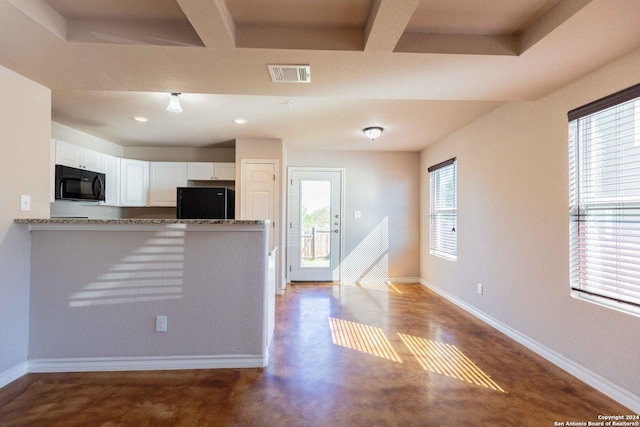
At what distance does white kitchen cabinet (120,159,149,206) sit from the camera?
14.8ft

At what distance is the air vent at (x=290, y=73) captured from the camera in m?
2.10

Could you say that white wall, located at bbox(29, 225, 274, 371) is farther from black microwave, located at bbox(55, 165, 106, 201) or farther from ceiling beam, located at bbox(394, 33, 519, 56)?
ceiling beam, located at bbox(394, 33, 519, 56)

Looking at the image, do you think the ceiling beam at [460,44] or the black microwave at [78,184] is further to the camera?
the black microwave at [78,184]

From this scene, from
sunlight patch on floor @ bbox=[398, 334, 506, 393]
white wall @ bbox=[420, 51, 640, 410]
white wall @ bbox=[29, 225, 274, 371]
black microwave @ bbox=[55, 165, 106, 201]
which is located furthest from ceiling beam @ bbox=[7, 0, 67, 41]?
white wall @ bbox=[420, 51, 640, 410]

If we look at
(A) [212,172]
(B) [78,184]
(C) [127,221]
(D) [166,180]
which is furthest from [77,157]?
(C) [127,221]

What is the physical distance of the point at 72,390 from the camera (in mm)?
2076

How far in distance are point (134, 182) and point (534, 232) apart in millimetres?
5066

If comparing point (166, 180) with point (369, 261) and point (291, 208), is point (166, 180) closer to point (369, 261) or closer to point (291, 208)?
point (291, 208)

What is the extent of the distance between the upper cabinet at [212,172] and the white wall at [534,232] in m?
3.33

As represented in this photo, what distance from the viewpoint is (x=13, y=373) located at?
2176mm

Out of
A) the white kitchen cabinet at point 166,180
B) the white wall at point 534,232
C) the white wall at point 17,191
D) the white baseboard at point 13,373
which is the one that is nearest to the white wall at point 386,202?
the white wall at point 534,232

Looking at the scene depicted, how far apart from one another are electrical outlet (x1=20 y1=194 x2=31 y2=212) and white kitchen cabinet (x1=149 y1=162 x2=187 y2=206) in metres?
2.46

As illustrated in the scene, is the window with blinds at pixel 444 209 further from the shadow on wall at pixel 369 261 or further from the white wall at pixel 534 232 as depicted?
the shadow on wall at pixel 369 261

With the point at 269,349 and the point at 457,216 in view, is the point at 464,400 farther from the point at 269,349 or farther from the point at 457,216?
the point at 457,216
